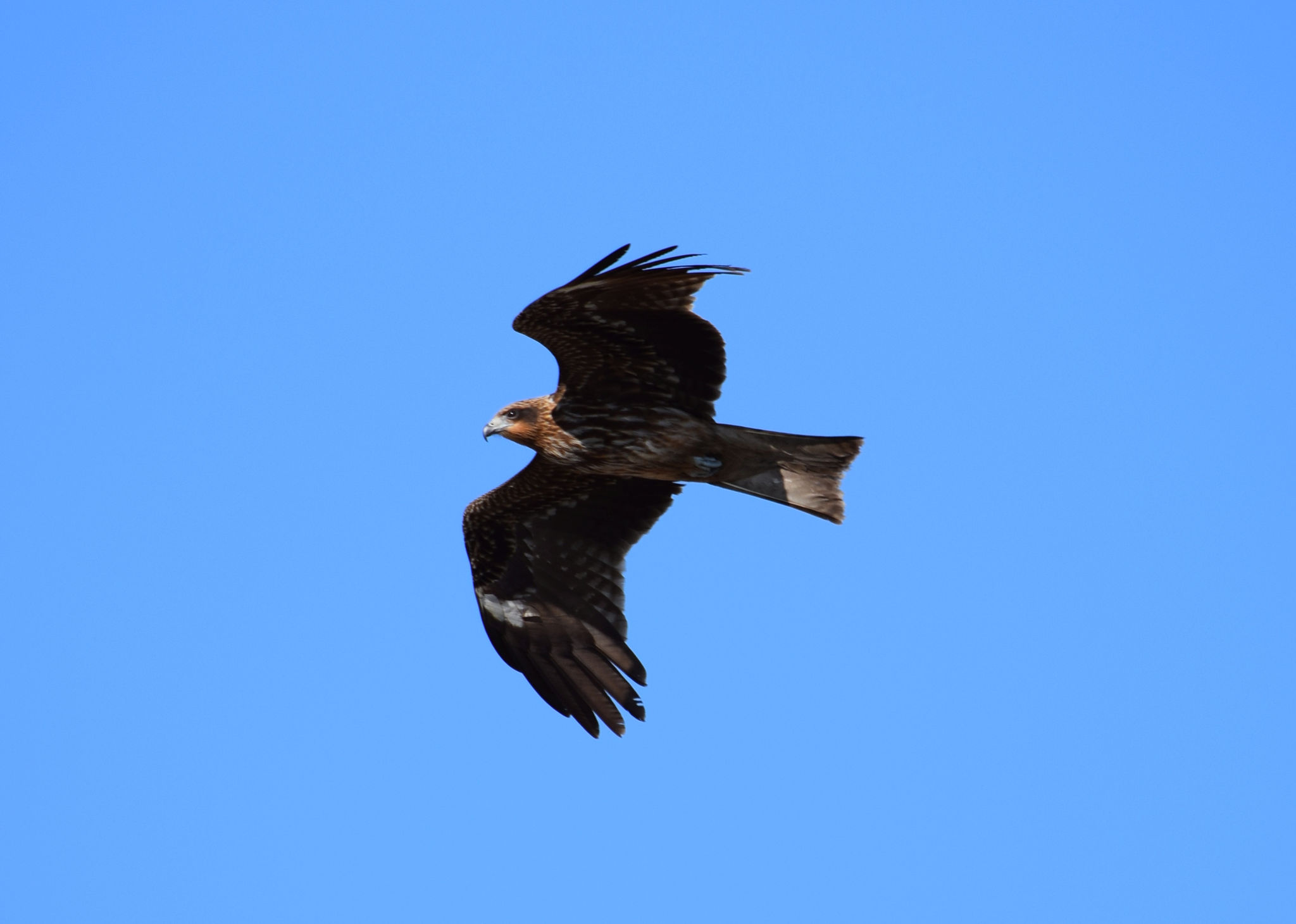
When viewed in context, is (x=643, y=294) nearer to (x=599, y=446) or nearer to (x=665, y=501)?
(x=599, y=446)

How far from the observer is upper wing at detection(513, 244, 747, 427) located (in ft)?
29.9

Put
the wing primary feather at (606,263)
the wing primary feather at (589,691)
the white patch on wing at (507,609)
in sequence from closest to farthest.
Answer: the wing primary feather at (606,263) → the wing primary feather at (589,691) → the white patch on wing at (507,609)

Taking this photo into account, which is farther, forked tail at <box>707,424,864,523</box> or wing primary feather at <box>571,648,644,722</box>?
wing primary feather at <box>571,648,644,722</box>

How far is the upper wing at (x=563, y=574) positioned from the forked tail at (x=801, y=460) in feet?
3.78

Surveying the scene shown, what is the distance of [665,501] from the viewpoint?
11.2 metres

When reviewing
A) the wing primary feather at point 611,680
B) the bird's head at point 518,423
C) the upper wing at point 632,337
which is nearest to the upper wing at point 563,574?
the wing primary feather at point 611,680

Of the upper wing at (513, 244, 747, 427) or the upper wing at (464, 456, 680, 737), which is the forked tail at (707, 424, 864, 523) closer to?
the upper wing at (513, 244, 747, 427)

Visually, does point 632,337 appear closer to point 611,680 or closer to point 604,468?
point 604,468

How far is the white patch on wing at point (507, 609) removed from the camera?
11367 millimetres

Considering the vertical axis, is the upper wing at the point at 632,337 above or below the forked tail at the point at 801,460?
above

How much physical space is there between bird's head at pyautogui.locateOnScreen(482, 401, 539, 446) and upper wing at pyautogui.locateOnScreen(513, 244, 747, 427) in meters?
0.30

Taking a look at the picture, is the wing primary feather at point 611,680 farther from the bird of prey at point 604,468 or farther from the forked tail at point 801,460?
the forked tail at point 801,460

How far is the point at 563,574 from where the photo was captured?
1132 cm

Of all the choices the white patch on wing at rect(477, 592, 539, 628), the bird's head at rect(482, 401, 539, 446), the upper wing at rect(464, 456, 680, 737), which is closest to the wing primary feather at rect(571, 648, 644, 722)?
the upper wing at rect(464, 456, 680, 737)
